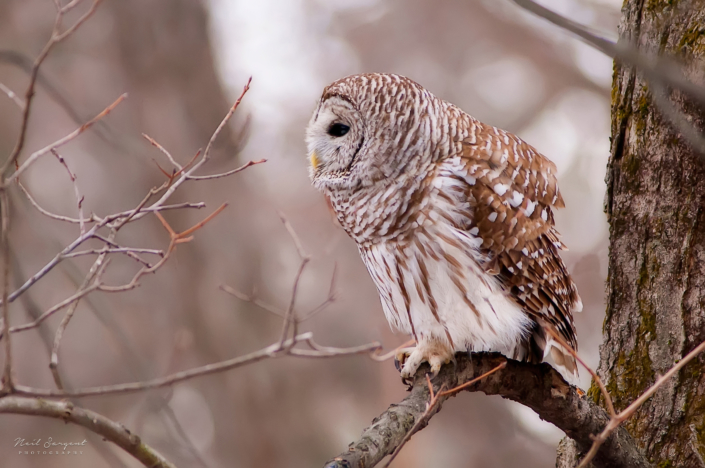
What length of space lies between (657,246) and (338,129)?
4.88 feet

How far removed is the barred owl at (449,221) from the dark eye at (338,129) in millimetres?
15

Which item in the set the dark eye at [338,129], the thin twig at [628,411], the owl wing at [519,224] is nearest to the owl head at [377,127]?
the dark eye at [338,129]

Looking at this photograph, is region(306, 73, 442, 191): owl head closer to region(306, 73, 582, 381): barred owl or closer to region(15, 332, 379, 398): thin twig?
region(306, 73, 582, 381): barred owl

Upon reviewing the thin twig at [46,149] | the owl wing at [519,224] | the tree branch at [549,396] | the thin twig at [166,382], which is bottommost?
the tree branch at [549,396]

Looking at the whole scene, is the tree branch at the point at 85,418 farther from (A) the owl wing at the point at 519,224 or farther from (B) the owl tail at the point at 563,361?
(B) the owl tail at the point at 563,361

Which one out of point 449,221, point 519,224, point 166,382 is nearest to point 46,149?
point 166,382

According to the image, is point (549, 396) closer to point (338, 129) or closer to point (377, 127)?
point (377, 127)

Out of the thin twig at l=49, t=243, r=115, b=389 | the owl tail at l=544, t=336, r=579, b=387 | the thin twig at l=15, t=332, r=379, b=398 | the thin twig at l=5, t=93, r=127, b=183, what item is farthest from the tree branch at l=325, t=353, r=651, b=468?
the thin twig at l=5, t=93, r=127, b=183

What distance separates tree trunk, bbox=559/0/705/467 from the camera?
7.77 ft

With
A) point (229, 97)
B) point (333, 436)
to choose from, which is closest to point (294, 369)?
point (333, 436)

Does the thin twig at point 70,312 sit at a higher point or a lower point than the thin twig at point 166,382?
higher

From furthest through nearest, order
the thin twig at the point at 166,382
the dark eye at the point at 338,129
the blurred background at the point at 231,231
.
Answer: the blurred background at the point at 231,231 < the dark eye at the point at 338,129 < the thin twig at the point at 166,382

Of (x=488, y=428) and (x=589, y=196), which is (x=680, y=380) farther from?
(x=488, y=428)

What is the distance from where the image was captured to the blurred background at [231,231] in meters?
6.20
